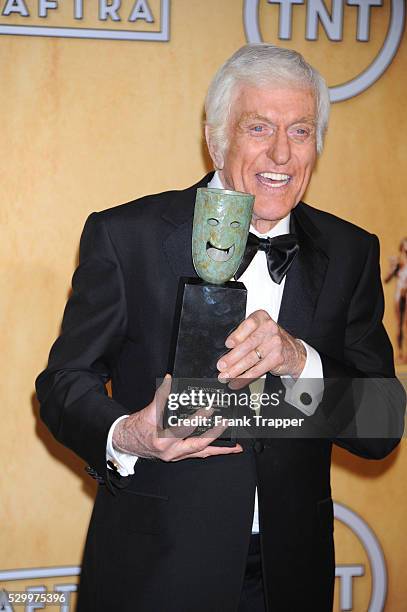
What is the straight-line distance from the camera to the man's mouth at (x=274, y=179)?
6.11ft

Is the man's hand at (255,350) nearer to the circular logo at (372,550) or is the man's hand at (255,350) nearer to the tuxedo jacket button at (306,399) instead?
the tuxedo jacket button at (306,399)

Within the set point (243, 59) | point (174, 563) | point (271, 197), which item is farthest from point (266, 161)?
point (174, 563)

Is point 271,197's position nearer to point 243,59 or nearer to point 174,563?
point 243,59

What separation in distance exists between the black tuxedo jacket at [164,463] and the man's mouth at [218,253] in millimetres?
260

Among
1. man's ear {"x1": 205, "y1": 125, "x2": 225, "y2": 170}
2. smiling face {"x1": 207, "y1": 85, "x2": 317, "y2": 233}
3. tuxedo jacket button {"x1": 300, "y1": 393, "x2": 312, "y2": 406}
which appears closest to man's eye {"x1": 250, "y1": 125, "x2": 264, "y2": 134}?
smiling face {"x1": 207, "y1": 85, "x2": 317, "y2": 233}

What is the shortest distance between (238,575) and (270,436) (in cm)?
29

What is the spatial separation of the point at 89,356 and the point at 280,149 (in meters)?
0.58

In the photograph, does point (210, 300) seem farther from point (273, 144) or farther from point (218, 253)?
point (273, 144)

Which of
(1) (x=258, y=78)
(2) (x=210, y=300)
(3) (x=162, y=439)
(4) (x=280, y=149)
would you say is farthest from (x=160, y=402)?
(1) (x=258, y=78)

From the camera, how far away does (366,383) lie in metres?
1.94

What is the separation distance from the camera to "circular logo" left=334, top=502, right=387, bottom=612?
3346 mm

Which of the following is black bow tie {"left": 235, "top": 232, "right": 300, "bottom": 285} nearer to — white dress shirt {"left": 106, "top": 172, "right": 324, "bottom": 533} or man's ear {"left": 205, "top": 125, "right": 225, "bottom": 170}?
white dress shirt {"left": 106, "top": 172, "right": 324, "bottom": 533}

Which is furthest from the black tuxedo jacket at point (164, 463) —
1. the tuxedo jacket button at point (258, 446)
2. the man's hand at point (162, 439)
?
the man's hand at point (162, 439)

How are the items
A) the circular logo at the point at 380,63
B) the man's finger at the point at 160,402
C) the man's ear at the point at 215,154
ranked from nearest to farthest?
the man's finger at the point at 160,402 < the man's ear at the point at 215,154 < the circular logo at the point at 380,63
